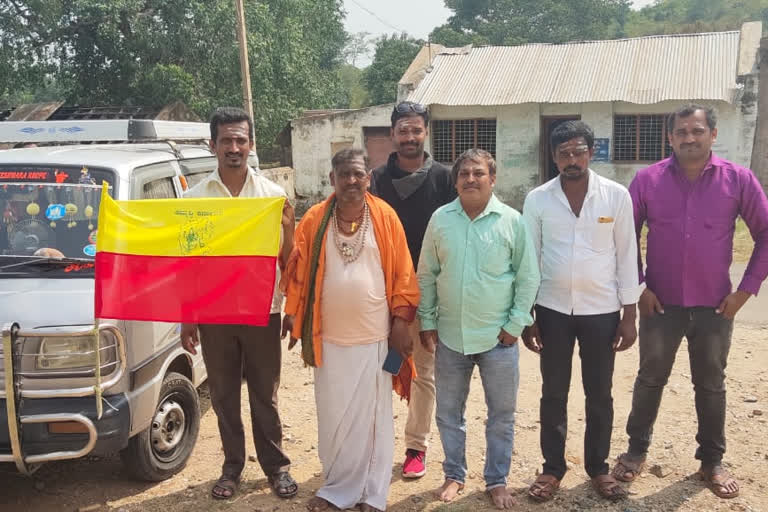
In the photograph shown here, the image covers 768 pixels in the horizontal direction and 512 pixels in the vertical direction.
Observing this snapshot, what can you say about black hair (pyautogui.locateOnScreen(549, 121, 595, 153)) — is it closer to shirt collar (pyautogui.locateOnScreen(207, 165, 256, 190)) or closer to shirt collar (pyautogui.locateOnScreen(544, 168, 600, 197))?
shirt collar (pyautogui.locateOnScreen(544, 168, 600, 197))

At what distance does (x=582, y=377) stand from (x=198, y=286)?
6.76 ft

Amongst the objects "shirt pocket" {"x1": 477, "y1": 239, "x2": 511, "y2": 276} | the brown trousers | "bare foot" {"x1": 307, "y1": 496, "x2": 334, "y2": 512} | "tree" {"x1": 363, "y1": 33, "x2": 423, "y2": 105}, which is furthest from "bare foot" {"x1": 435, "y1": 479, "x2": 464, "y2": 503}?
"tree" {"x1": 363, "y1": 33, "x2": 423, "y2": 105}

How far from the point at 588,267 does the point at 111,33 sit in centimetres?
1897

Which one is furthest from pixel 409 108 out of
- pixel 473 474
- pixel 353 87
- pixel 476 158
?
pixel 353 87

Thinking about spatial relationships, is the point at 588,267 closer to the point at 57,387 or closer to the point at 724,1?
the point at 57,387

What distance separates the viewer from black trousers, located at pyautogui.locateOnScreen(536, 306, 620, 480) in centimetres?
361

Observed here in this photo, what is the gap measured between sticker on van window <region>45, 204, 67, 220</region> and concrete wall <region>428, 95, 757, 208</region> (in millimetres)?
15408

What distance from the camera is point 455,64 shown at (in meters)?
19.5

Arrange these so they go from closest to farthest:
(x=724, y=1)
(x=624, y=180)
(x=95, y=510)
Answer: (x=95, y=510)
(x=624, y=180)
(x=724, y=1)

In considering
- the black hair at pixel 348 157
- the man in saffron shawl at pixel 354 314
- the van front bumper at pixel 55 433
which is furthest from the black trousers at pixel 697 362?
the van front bumper at pixel 55 433

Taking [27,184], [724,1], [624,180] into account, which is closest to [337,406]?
[27,184]

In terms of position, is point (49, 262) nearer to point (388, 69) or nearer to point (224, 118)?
point (224, 118)

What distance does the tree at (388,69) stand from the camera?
32719mm

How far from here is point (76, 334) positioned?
328 centimetres
